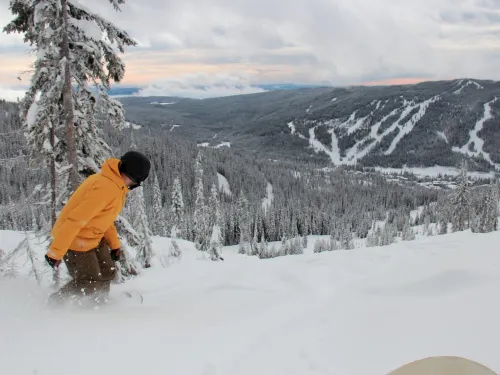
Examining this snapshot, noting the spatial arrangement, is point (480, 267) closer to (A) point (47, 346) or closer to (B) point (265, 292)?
(B) point (265, 292)

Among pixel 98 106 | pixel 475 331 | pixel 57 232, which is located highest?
pixel 98 106

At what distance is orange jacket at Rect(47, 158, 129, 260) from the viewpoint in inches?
153

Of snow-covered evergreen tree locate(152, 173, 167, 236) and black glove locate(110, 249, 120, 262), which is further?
snow-covered evergreen tree locate(152, 173, 167, 236)

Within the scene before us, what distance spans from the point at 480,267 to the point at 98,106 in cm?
807

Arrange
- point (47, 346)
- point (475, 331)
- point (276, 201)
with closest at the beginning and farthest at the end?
point (47, 346) → point (475, 331) → point (276, 201)

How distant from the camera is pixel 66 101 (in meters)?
7.32

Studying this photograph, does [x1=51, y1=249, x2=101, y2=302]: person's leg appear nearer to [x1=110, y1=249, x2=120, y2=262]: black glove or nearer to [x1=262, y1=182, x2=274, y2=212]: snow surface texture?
[x1=110, y1=249, x2=120, y2=262]: black glove

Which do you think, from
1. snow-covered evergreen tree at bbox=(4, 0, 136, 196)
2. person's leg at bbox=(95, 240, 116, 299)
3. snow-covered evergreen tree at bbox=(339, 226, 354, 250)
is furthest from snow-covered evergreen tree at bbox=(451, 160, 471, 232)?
person's leg at bbox=(95, 240, 116, 299)

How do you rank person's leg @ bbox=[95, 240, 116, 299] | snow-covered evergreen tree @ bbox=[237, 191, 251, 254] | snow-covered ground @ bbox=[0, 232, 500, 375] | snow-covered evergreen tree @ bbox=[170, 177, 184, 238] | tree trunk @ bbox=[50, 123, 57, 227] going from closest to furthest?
snow-covered ground @ bbox=[0, 232, 500, 375] < person's leg @ bbox=[95, 240, 116, 299] < tree trunk @ bbox=[50, 123, 57, 227] < snow-covered evergreen tree @ bbox=[237, 191, 251, 254] < snow-covered evergreen tree @ bbox=[170, 177, 184, 238]

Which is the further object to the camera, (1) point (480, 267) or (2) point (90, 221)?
(1) point (480, 267)

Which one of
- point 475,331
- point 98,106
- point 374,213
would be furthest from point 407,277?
point 374,213

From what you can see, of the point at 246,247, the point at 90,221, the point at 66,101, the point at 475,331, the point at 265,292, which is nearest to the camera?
the point at 475,331

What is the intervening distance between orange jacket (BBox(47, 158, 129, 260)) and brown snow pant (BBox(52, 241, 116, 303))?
13cm

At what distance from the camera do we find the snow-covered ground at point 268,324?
3283 mm
